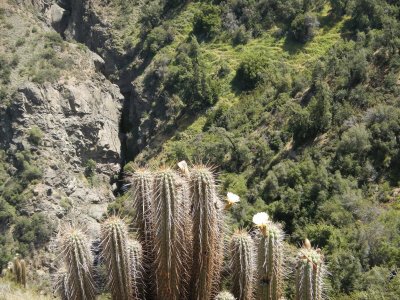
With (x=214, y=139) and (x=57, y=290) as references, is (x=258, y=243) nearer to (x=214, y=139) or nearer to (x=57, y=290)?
(x=57, y=290)

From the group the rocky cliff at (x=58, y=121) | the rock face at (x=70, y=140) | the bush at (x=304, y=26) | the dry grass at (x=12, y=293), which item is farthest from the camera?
the bush at (x=304, y=26)

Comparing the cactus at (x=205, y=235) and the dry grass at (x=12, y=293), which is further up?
the cactus at (x=205, y=235)

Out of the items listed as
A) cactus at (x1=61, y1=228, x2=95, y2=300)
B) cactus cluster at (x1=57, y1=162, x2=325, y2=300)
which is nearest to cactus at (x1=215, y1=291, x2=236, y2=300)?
cactus cluster at (x1=57, y1=162, x2=325, y2=300)

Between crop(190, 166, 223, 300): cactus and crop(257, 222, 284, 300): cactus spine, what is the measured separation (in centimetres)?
79

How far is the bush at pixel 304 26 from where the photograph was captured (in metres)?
40.4

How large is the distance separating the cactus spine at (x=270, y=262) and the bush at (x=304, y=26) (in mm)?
34808

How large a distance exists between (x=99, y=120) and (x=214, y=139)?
1046cm

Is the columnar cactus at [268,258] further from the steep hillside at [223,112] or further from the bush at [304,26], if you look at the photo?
the bush at [304,26]

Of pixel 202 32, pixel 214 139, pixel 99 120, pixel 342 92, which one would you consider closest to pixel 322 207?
pixel 342 92

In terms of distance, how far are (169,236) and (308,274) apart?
81.7 inches

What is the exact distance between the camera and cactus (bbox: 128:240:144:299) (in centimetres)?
809

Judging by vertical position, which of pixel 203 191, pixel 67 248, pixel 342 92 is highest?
pixel 342 92

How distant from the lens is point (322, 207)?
1005 inches

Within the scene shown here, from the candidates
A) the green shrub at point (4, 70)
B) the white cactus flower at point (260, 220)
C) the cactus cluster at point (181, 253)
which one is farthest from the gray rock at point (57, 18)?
the white cactus flower at point (260, 220)
